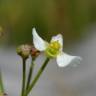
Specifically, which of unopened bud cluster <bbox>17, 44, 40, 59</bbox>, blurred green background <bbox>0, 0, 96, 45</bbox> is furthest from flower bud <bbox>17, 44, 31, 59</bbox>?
blurred green background <bbox>0, 0, 96, 45</bbox>

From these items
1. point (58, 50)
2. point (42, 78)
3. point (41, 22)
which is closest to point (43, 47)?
point (58, 50)

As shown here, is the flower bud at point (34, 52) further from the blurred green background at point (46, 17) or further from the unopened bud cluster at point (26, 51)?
the blurred green background at point (46, 17)

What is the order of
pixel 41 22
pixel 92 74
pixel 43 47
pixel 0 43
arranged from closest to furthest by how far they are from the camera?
pixel 43 47 < pixel 92 74 < pixel 0 43 < pixel 41 22

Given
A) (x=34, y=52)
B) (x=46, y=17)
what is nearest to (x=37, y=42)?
(x=34, y=52)

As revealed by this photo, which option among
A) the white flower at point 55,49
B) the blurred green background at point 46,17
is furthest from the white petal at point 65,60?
the blurred green background at point 46,17

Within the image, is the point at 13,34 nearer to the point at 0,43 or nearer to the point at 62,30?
the point at 0,43

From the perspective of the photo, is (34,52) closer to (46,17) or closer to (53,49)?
(53,49)
